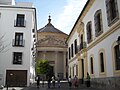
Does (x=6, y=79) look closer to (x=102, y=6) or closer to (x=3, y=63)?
(x=3, y=63)

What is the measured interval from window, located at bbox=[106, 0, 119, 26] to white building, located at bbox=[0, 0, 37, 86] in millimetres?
13360

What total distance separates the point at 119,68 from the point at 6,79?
629 inches

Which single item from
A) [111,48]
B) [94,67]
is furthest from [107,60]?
[94,67]

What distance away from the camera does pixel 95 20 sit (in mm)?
19859

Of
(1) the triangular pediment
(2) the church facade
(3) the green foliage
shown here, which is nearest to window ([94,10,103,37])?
(3) the green foliage

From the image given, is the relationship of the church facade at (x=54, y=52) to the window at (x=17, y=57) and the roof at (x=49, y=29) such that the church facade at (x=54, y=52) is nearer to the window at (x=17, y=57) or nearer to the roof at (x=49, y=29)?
the roof at (x=49, y=29)

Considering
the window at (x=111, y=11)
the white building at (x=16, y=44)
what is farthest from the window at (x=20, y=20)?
the window at (x=111, y=11)

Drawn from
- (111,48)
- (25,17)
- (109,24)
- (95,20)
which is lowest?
(111,48)

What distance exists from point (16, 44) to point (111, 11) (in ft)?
48.6

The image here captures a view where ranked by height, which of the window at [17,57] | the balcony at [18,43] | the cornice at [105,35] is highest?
the balcony at [18,43]

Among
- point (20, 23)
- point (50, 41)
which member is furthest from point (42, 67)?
point (20, 23)

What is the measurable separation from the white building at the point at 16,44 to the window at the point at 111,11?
1336 cm

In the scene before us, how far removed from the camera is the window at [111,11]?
48.5 ft

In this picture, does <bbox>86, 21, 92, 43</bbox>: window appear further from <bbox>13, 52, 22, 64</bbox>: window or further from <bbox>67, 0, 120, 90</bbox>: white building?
<bbox>13, 52, 22, 64</bbox>: window
